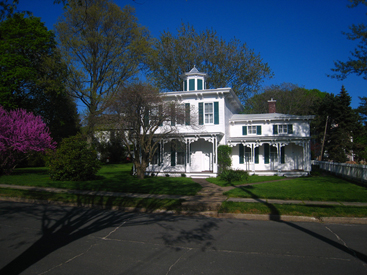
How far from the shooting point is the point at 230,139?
2312cm

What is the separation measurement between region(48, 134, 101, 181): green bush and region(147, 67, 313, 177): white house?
598 centimetres

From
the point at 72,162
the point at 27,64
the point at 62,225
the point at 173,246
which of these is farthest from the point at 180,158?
the point at 27,64

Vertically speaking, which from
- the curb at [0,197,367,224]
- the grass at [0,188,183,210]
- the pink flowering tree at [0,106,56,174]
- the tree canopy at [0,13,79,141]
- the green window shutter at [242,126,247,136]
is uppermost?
the tree canopy at [0,13,79,141]

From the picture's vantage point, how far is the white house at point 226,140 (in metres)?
22.0

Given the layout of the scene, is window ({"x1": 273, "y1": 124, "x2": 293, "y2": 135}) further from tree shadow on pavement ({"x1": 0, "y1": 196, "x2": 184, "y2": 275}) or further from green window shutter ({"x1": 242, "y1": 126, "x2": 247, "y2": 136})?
tree shadow on pavement ({"x1": 0, "y1": 196, "x2": 184, "y2": 275})

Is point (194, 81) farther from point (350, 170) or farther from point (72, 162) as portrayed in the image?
point (350, 170)

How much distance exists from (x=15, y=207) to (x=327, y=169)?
2370 cm

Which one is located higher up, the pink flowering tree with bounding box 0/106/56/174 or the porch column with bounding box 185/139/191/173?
the pink flowering tree with bounding box 0/106/56/174

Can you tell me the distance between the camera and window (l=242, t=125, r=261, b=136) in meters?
24.0

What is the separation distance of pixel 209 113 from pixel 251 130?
14.2 ft

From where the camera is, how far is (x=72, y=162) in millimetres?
17656

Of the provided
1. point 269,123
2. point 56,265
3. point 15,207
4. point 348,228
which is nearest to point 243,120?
point 269,123

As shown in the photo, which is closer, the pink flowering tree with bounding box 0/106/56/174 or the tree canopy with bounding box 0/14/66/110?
the pink flowering tree with bounding box 0/106/56/174

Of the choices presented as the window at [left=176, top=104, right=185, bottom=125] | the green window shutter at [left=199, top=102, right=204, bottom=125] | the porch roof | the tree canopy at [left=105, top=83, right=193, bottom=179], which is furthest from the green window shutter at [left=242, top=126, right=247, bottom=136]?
the window at [left=176, top=104, right=185, bottom=125]
